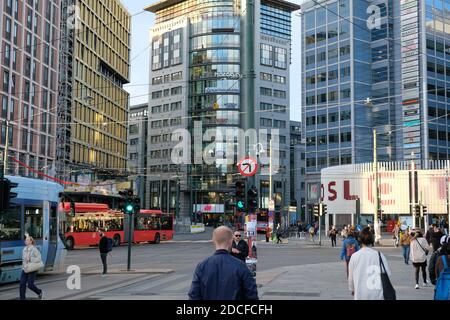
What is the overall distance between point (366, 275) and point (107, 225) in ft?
113

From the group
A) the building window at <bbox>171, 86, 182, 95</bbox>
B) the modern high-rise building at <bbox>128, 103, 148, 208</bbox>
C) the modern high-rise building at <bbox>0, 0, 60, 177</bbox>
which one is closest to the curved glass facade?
the building window at <bbox>171, 86, 182, 95</bbox>

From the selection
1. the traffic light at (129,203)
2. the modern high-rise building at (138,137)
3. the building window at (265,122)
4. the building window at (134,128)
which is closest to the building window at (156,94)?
the modern high-rise building at (138,137)

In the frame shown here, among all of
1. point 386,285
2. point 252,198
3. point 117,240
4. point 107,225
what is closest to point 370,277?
point 386,285

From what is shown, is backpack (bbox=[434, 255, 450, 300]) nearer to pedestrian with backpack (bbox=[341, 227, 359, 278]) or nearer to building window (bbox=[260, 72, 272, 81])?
pedestrian with backpack (bbox=[341, 227, 359, 278])

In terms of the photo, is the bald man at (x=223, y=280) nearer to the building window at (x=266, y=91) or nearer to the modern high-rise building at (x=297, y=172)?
the building window at (x=266, y=91)

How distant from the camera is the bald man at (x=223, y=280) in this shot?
5.41 metres

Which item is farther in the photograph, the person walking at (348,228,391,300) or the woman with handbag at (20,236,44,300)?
the woman with handbag at (20,236,44,300)

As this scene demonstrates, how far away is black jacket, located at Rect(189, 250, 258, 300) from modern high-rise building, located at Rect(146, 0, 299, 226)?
92.3 m

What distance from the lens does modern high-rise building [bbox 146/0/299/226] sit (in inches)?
4053

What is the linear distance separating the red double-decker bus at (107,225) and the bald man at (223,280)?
94.3 ft

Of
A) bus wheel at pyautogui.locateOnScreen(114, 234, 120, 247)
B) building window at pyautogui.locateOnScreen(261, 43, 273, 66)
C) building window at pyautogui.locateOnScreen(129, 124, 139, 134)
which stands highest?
building window at pyautogui.locateOnScreen(261, 43, 273, 66)

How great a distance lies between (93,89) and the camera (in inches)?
3255

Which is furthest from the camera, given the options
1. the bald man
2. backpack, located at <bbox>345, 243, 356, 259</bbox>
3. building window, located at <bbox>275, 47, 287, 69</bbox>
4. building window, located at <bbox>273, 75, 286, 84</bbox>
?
building window, located at <bbox>275, 47, 287, 69</bbox>
